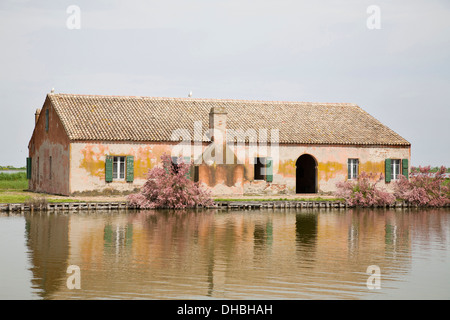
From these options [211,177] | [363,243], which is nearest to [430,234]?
[363,243]

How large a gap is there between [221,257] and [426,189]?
20.1m

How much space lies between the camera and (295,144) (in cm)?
3466

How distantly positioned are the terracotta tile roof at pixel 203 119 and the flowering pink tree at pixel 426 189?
4.40 metres

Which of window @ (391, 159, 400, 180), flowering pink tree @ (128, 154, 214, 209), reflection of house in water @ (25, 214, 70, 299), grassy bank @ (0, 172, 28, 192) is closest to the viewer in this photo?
reflection of house in water @ (25, 214, 70, 299)

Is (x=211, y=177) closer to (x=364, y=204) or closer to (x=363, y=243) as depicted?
(x=364, y=204)

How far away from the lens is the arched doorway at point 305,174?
36.4 metres

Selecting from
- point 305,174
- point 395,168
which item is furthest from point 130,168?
point 395,168

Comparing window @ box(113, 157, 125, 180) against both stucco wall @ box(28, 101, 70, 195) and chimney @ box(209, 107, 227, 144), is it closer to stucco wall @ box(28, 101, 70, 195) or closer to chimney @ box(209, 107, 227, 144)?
stucco wall @ box(28, 101, 70, 195)

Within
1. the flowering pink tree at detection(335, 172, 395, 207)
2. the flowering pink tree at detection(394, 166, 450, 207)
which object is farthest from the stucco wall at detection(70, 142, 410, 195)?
the flowering pink tree at detection(335, 172, 395, 207)

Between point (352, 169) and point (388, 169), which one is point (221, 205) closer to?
point (352, 169)

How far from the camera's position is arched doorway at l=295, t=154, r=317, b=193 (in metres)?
36.4

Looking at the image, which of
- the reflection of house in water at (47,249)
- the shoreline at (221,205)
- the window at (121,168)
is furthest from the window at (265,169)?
the reflection of house in water at (47,249)

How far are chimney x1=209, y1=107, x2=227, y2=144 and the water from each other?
10057 millimetres

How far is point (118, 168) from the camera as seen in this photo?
32.1m
